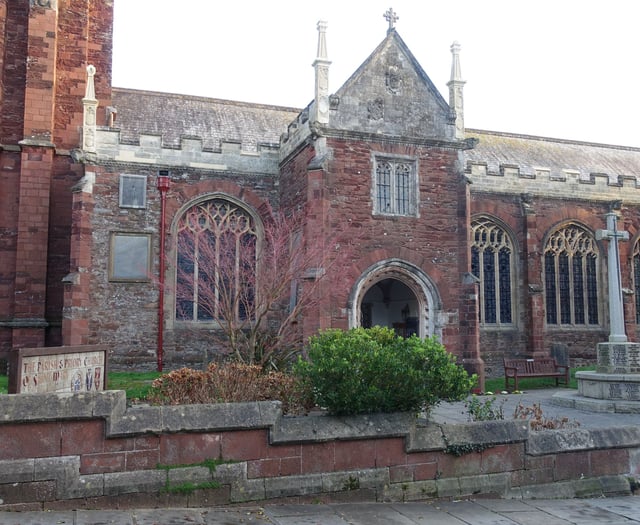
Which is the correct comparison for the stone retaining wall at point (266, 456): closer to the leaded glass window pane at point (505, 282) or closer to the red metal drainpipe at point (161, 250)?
the red metal drainpipe at point (161, 250)

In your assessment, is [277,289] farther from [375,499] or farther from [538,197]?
[538,197]

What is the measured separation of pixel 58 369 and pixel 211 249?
960 cm

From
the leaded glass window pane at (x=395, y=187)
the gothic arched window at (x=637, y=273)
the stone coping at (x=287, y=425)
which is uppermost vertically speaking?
the leaded glass window pane at (x=395, y=187)

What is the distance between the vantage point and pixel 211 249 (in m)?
18.2

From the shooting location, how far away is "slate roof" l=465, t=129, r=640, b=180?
91.1 feet

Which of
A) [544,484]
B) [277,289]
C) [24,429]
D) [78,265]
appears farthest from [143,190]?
[544,484]

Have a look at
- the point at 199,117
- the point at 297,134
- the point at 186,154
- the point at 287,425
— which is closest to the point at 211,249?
the point at 186,154

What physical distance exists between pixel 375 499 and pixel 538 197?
58.1 ft

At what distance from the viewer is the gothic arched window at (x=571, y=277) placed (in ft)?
75.0

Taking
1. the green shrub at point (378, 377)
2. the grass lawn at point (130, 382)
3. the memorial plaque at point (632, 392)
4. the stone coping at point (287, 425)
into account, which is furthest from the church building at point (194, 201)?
the stone coping at point (287, 425)

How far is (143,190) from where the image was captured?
18.4m

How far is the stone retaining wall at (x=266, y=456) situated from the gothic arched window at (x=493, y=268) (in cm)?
1365

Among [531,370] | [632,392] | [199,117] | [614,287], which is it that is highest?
[199,117]

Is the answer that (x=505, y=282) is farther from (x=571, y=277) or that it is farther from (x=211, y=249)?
(x=211, y=249)
